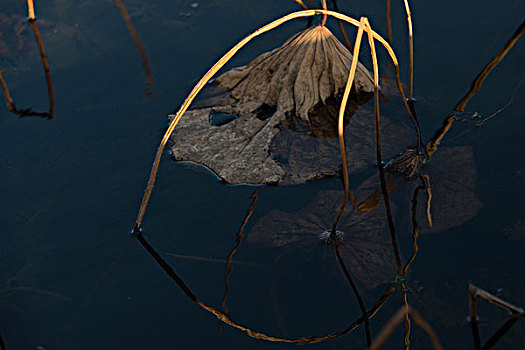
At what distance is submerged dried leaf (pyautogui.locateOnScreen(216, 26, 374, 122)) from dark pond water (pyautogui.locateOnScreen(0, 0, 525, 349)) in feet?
1.03

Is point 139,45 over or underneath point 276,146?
over

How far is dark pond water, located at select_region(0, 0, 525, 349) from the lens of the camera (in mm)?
1682

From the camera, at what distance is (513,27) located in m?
2.58

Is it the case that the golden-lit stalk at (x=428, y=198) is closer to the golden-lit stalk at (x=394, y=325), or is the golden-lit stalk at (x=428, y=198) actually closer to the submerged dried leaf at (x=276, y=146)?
the submerged dried leaf at (x=276, y=146)

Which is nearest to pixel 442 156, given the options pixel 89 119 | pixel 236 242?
pixel 236 242

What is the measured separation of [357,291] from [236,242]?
423 millimetres

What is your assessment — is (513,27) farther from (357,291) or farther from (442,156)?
(357,291)

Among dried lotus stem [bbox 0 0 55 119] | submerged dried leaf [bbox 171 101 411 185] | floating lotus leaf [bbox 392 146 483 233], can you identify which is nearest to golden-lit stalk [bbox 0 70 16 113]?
dried lotus stem [bbox 0 0 55 119]

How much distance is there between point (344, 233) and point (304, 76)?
721mm

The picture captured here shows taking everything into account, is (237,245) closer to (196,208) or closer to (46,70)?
Result: (196,208)

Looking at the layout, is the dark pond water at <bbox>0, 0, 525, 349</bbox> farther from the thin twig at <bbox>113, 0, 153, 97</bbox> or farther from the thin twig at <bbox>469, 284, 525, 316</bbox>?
the thin twig at <bbox>469, 284, 525, 316</bbox>

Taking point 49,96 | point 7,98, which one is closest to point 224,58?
point 49,96

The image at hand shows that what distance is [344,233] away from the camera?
6.15 ft

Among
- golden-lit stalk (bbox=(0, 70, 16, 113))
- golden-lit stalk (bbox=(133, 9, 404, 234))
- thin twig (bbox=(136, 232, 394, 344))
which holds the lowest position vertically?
thin twig (bbox=(136, 232, 394, 344))
